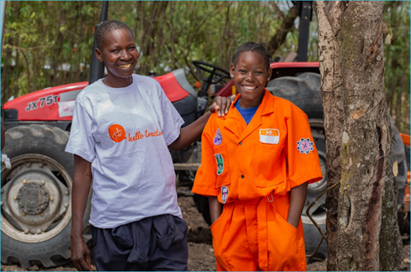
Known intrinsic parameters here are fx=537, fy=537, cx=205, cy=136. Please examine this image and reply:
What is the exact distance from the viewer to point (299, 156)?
250cm

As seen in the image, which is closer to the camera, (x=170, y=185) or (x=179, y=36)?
(x=170, y=185)

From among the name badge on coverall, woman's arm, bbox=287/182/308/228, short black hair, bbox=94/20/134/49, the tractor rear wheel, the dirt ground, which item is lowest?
the dirt ground

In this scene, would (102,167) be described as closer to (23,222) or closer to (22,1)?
(23,222)

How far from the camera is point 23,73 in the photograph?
9.11 metres

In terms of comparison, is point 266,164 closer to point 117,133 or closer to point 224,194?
point 224,194

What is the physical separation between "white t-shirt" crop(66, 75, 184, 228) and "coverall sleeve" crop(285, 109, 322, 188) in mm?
565

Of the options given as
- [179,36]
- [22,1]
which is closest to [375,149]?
[179,36]

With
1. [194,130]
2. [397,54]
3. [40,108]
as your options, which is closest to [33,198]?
[40,108]

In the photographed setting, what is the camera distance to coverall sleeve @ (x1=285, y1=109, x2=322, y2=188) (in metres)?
2.48

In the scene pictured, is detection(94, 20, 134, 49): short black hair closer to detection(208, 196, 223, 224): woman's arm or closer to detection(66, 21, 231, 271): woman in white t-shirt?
detection(66, 21, 231, 271): woman in white t-shirt

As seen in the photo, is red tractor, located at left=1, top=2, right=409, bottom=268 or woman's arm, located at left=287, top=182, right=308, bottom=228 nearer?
woman's arm, located at left=287, top=182, right=308, bottom=228

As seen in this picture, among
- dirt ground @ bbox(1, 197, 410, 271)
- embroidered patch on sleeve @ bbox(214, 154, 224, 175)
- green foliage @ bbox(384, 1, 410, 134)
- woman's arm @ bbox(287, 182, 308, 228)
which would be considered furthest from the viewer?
green foliage @ bbox(384, 1, 410, 134)

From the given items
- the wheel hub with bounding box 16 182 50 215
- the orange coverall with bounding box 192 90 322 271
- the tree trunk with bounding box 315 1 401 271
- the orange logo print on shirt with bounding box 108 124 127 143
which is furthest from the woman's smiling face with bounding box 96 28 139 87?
the wheel hub with bounding box 16 182 50 215

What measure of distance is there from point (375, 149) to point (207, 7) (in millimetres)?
6509
